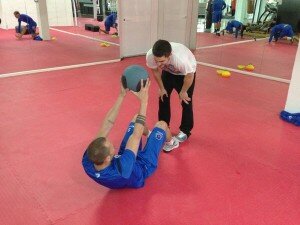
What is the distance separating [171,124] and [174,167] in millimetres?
922

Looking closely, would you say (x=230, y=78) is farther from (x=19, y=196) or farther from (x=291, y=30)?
(x=19, y=196)

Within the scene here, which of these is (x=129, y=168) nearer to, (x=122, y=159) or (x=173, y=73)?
(x=122, y=159)

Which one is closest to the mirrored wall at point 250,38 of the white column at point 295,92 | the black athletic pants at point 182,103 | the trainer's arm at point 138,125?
the white column at point 295,92

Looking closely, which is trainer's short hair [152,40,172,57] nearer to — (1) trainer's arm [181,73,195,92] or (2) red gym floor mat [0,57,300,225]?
(1) trainer's arm [181,73,195,92]

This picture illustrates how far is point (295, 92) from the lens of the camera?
11.4ft

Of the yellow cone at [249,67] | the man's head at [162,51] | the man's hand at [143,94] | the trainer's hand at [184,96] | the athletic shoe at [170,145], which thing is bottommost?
the athletic shoe at [170,145]

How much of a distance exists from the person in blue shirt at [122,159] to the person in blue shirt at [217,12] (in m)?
4.33

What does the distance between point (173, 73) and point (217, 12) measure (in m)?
4.01

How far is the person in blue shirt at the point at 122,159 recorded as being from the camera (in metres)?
1.72

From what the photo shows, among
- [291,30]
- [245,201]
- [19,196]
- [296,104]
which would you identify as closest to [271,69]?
[291,30]

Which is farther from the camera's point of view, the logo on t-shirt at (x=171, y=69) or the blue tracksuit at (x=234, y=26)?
the blue tracksuit at (x=234, y=26)

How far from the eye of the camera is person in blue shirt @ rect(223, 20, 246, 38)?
218 inches

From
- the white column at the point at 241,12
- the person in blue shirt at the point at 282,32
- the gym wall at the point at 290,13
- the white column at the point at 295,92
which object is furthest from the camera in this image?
the white column at the point at 241,12

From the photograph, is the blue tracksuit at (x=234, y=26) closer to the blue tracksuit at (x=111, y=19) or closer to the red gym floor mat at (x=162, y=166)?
the red gym floor mat at (x=162, y=166)
